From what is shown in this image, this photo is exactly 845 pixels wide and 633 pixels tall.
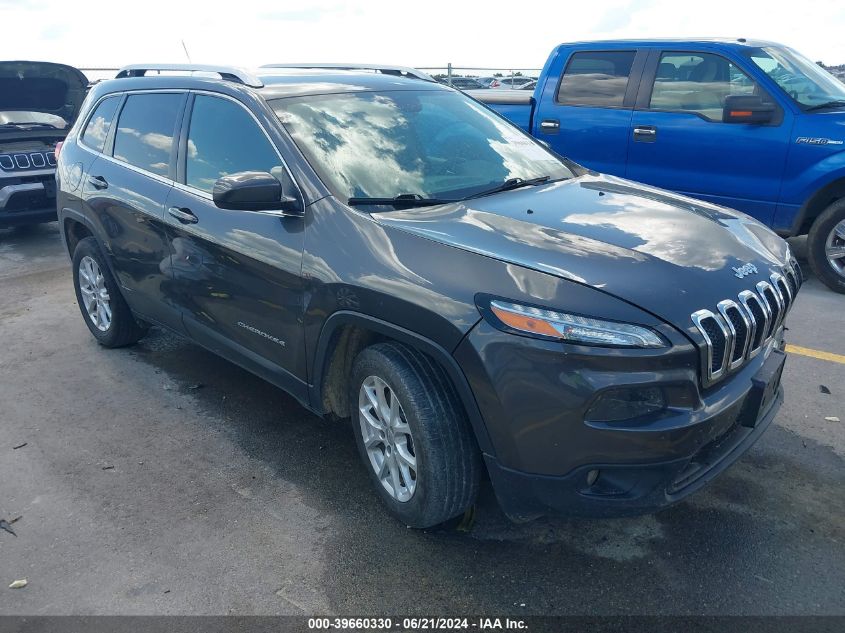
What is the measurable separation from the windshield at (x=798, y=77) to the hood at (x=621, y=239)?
3.29 metres

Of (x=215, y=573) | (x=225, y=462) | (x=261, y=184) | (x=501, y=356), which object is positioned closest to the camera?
(x=501, y=356)

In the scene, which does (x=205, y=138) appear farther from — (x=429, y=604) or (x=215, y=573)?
(x=429, y=604)

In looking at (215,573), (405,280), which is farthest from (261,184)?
(215,573)

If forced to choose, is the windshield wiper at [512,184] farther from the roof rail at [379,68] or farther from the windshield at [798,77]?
the windshield at [798,77]

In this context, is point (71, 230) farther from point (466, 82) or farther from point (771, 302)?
point (466, 82)

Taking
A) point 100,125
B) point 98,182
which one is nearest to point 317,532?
point 98,182

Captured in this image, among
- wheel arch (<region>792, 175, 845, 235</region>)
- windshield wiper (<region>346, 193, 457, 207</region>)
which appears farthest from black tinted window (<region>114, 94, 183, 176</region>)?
wheel arch (<region>792, 175, 845, 235</region>)

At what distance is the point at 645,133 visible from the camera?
6.54 m

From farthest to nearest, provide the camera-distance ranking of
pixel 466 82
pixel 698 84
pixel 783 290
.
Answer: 1. pixel 466 82
2. pixel 698 84
3. pixel 783 290

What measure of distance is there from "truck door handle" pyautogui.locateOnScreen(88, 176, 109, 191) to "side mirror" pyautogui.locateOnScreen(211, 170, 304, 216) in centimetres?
183

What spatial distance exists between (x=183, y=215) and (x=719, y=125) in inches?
181

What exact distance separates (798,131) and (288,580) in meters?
5.31

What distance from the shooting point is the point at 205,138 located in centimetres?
379

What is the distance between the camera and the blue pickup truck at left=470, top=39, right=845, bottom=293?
19.2 ft
